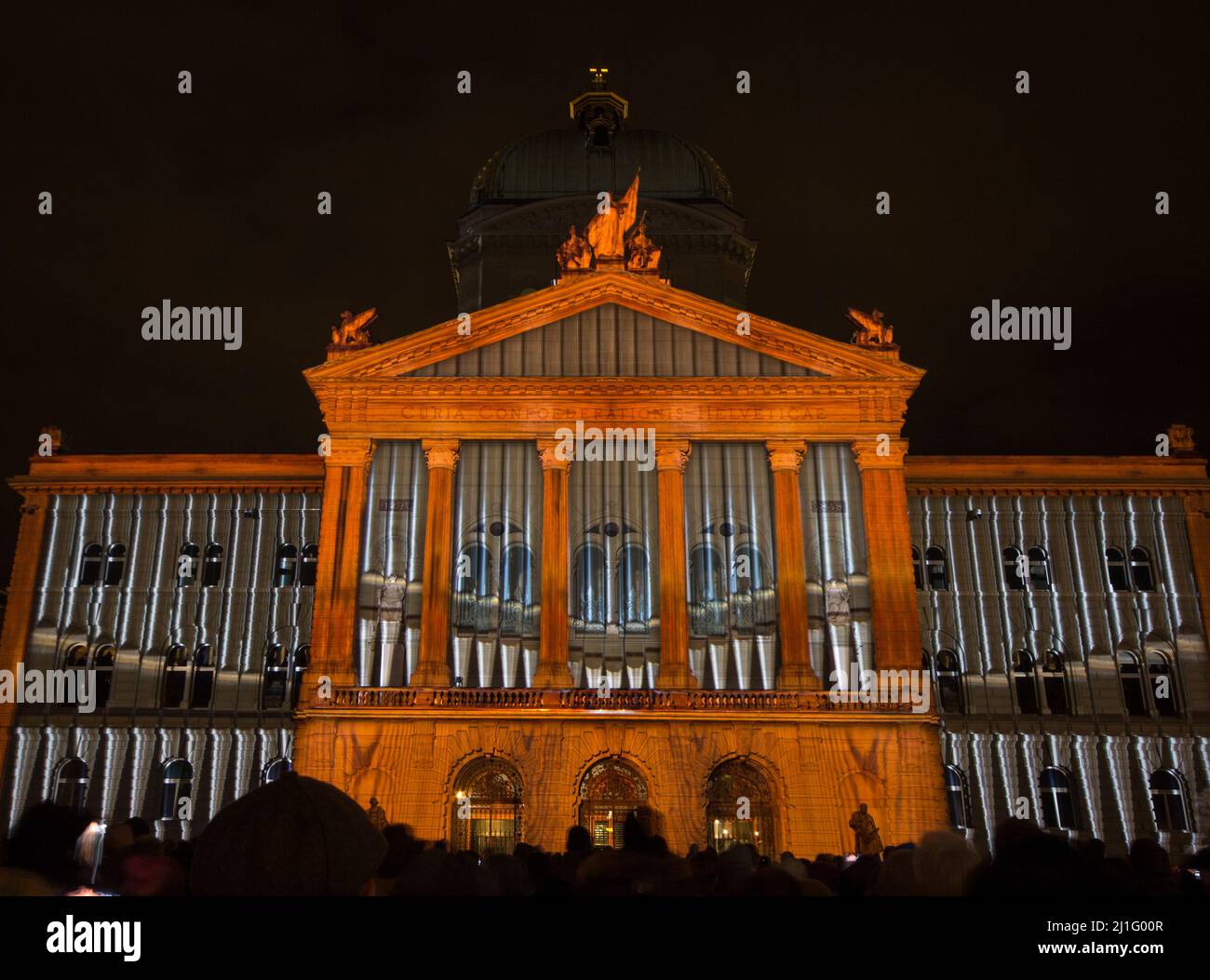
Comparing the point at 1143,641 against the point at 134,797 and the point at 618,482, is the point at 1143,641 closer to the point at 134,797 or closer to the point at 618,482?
the point at 618,482

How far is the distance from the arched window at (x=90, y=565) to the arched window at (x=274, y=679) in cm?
717

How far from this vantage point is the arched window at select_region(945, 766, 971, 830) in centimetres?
3778

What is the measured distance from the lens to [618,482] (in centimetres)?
3866

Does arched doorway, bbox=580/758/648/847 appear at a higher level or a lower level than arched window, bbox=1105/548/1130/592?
lower

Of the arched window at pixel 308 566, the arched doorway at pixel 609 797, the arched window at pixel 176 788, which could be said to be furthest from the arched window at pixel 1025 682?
the arched window at pixel 176 788

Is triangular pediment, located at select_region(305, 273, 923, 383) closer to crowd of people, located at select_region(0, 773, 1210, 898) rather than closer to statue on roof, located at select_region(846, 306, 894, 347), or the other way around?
statue on roof, located at select_region(846, 306, 894, 347)

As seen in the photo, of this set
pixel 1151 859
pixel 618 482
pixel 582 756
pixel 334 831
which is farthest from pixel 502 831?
pixel 334 831

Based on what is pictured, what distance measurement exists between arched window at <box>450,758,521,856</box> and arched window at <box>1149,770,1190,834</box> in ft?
70.2

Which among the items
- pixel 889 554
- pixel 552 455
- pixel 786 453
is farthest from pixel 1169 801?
pixel 552 455

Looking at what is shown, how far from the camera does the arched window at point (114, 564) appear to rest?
1626 inches

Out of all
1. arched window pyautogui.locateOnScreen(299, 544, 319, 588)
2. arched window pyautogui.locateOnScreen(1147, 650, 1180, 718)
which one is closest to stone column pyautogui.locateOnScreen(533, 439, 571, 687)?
arched window pyautogui.locateOnScreen(299, 544, 319, 588)
